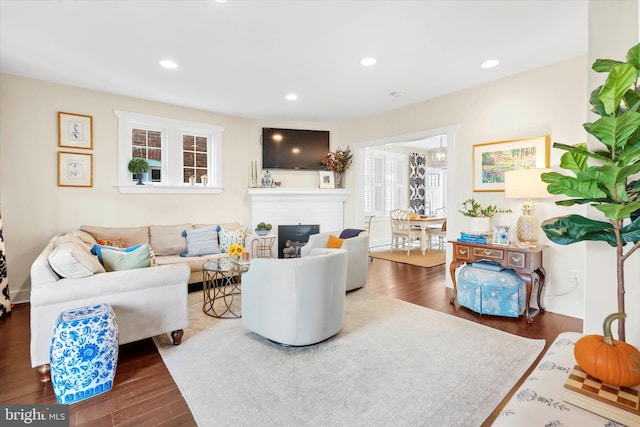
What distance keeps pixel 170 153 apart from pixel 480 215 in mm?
4625

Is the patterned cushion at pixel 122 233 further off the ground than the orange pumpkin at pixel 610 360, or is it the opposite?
the patterned cushion at pixel 122 233

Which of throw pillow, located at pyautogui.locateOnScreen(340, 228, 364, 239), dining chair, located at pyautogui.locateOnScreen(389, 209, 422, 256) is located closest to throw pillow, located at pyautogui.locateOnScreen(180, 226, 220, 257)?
throw pillow, located at pyautogui.locateOnScreen(340, 228, 364, 239)

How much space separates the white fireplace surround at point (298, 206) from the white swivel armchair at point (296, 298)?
9.84 feet

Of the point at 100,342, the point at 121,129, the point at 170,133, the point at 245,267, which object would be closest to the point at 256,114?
the point at 170,133

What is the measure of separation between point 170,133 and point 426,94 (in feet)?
13.0

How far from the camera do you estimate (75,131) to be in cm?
407

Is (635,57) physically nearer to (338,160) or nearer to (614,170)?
(614,170)

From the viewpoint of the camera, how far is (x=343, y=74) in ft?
11.9

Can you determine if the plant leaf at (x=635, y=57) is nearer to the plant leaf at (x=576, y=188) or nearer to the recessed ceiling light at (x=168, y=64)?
the plant leaf at (x=576, y=188)

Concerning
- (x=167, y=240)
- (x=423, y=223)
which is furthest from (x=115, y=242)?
(x=423, y=223)

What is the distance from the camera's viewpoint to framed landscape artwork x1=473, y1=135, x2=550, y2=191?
136 inches

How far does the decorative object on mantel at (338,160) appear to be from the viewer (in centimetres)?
591

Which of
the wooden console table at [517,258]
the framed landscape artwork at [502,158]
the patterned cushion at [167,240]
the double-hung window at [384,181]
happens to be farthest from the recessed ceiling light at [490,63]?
the patterned cushion at [167,240]

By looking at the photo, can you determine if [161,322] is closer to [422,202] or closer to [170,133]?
[170,133]
